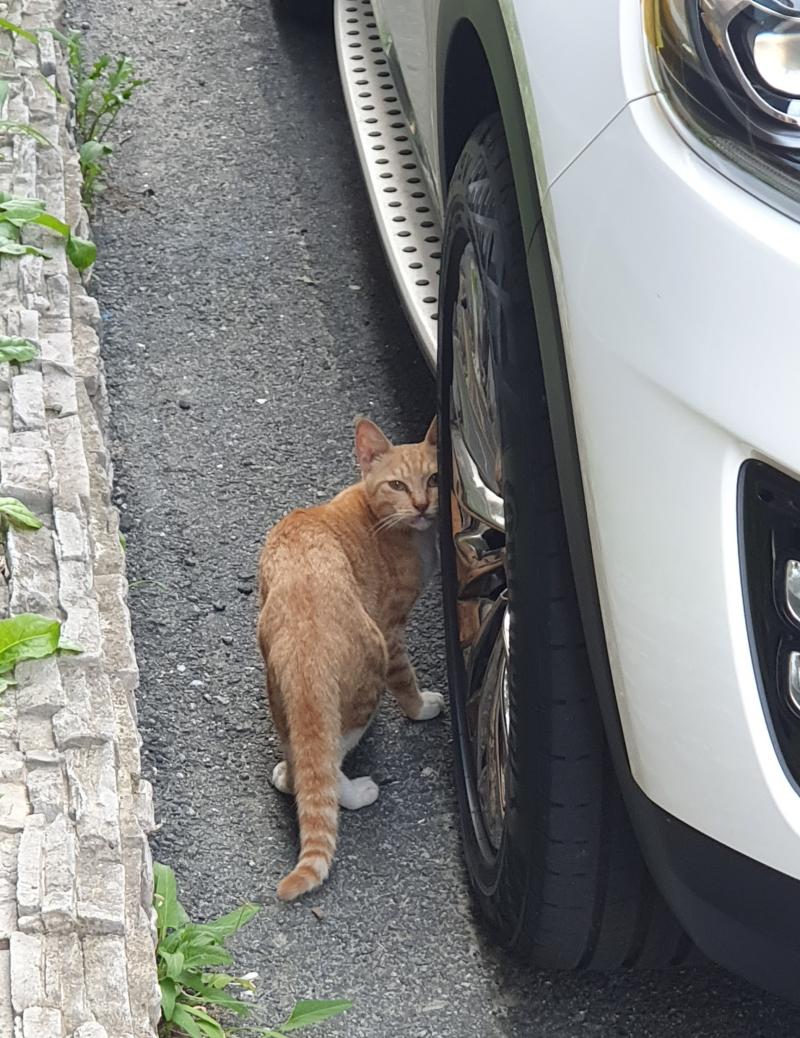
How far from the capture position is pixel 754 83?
158 cm

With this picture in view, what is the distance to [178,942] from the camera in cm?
244

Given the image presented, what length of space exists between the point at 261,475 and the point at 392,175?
861 millimetres

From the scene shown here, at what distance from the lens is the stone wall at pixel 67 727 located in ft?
6.86

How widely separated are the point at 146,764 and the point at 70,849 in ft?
2.68

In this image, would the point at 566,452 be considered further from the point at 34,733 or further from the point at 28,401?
the point at 28,401

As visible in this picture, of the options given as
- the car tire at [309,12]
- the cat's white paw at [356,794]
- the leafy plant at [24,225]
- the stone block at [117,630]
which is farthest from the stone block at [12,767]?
the car tire at [309,12]

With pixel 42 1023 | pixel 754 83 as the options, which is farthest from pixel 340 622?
pixel 754 83

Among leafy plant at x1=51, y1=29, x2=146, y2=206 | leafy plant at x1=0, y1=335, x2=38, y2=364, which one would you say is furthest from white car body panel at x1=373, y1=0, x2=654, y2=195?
leafy plant at x1=51, y1=29, x2=146, y2=206

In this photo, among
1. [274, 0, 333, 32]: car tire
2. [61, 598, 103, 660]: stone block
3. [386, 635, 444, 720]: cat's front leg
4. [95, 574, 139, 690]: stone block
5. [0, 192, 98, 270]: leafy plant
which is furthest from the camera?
[274, 0, 333, 32]: car tire

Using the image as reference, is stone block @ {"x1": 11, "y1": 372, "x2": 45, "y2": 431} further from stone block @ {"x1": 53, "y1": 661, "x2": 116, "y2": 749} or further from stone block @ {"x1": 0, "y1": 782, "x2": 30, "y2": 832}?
stone block @ {"x1": 0, "y1": 782, "x2": 30, "y2": 832}

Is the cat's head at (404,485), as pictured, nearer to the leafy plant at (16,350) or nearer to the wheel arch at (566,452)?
the leafy plant at (16,350)

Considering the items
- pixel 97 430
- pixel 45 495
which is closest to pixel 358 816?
pixel 45 495

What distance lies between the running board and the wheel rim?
38 centimetres

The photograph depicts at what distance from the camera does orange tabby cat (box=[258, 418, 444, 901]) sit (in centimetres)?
283
